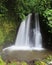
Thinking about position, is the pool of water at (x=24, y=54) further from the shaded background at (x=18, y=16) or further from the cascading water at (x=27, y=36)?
the cascading water at (x=27, y=36)

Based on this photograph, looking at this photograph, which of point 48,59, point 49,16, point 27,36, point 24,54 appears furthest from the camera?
point 27,36

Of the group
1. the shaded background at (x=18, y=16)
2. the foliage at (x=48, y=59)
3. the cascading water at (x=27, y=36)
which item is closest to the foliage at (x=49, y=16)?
the shaded background at (x=18, y=16)

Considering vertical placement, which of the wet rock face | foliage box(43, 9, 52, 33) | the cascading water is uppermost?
foliage box(43, 9, 52, 33)

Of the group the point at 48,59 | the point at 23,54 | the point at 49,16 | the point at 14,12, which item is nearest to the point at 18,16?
the point at 14,12

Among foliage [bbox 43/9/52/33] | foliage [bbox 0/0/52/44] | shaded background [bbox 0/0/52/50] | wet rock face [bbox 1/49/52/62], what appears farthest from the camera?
foliage [bbox 0/0/52/44]

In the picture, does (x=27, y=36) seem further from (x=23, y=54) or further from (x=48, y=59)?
(x=48, y=59)

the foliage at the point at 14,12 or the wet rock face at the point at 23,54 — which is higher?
the foliage at the point at 14,12

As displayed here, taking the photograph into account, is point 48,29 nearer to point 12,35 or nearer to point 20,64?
point 12,35

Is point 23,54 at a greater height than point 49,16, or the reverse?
point 49,16

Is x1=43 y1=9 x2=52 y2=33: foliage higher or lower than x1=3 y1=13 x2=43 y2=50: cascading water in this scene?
higher

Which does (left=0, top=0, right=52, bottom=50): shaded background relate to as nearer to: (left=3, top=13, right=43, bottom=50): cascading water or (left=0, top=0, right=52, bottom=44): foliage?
(left=0, top=0, right=52, bottom=44): foliage

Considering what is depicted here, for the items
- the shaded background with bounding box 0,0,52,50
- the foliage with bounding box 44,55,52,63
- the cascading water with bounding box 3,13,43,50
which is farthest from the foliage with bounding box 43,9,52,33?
the foliage with bounding box 44,55,52,63

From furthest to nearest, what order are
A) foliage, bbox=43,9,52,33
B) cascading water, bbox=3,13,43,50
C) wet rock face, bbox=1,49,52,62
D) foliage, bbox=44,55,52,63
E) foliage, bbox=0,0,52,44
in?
1. cascading water, bbox=3,13,43,50
2. foliage, bbox=0,0,52,44
3. foliage, bbox=43,9,52,33
4. wet rock face, bbox=1,49,52,62
5. foliage, bbox=44,55,52,63

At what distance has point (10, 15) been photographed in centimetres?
1872
